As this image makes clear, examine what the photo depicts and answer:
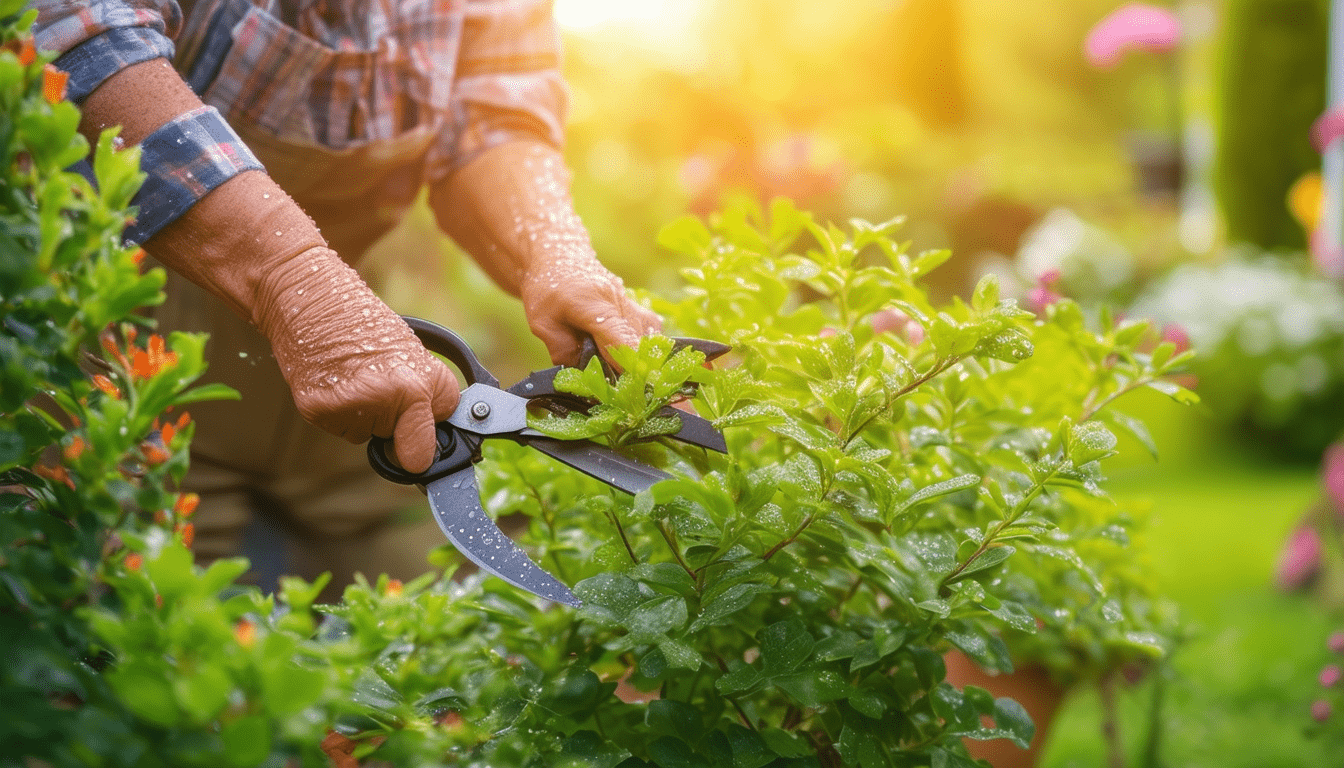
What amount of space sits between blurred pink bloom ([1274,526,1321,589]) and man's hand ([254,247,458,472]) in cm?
302

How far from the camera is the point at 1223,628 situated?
9.20 feet

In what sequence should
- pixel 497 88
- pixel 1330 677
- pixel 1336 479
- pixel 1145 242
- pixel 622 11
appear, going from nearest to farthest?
pixel 497 88 < pixel 1330 677 < pixel 1336 479 < pixel 622 11 < pixel 1145 242

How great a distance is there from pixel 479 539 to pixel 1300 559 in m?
3.01

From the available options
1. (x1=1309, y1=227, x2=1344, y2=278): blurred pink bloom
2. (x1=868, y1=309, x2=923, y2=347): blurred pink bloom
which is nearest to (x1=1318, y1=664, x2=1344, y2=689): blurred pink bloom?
(x1=868, y1=309, x2=923, y2=347): blurred pink bloom

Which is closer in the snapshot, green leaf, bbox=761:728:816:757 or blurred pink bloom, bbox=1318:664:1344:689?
green leaf, bbox=761:728:816:757

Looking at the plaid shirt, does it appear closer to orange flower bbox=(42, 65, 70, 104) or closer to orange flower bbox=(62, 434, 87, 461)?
orange flower bbox=(42, 65, 70, 104)

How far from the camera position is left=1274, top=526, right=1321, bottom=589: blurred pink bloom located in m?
3.01

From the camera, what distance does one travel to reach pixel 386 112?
1310 mm

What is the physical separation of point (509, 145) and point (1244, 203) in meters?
6.56

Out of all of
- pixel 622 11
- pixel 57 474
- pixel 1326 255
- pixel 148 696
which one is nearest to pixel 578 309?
pixel 57 474

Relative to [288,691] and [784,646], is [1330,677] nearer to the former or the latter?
[784,646]

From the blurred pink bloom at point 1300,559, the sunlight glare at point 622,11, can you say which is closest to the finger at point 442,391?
the sunlight glare at point 622,11

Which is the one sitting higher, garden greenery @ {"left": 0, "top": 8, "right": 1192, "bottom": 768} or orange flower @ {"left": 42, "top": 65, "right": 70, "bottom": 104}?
orange flower @ {"left": 42, "top": 65, "right": 70, "bottom": 104}

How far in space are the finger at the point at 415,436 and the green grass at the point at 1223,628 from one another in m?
0.92
